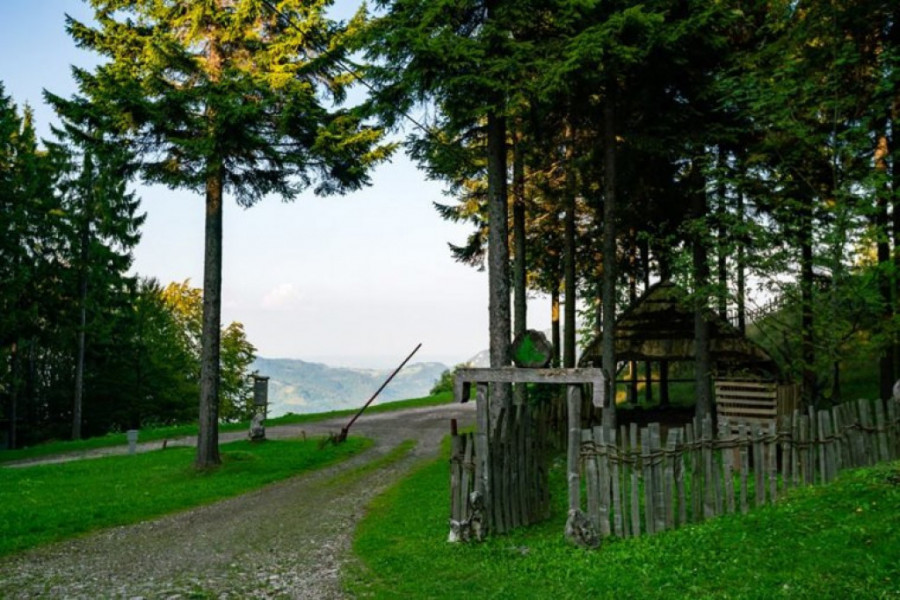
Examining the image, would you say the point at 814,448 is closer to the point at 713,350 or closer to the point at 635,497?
the point at 635,497

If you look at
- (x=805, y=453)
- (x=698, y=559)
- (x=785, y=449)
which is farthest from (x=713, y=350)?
(x=698, y=559)

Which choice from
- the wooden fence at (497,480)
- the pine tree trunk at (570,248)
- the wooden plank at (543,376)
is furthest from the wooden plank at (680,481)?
the pine tree trunk at (570,248)

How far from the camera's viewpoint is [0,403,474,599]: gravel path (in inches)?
323

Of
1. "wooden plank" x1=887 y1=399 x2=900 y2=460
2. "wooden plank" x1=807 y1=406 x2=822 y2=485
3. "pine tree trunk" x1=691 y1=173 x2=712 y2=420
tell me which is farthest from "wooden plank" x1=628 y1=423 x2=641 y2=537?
"pine tree trunk" x1=691 y1=173 x2=712 y2=420

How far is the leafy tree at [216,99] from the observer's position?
15594mm

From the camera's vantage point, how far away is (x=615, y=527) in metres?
8.84

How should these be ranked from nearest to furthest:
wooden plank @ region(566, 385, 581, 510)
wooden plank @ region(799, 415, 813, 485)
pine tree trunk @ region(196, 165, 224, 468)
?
wooden plank @ region(566, 385, 581, 510) → wooden plank @ region(799, 415, 813, 485) → pine tree trunk @ region(196, 165, 224, 468)

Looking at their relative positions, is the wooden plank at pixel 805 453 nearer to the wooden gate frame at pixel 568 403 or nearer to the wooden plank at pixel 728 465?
the wooden plank at pixel 728 465

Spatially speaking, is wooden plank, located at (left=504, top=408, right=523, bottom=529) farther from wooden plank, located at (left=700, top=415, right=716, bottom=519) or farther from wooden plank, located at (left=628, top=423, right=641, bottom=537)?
wooden plank, located at (left=700, top=415, right=716, bottom=519)

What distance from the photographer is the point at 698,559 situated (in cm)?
734

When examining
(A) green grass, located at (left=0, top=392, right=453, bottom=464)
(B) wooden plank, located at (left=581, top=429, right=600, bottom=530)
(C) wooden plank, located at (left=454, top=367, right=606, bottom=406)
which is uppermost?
(C) wooden plank, located at (left=454, top=367, right=606, bottom=406)

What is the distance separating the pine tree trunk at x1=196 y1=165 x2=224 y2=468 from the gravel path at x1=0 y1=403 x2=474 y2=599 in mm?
2843

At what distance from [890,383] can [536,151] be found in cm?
1202

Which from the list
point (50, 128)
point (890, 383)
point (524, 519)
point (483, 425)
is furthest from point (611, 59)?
point (50, 128)
